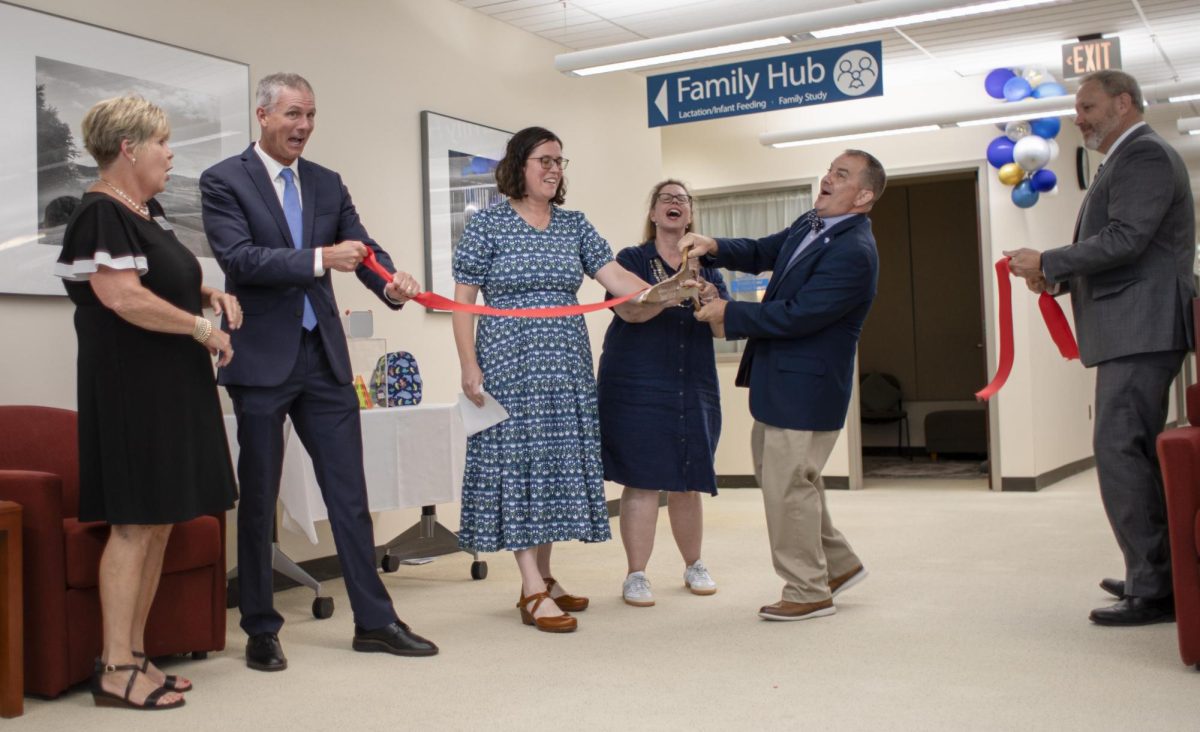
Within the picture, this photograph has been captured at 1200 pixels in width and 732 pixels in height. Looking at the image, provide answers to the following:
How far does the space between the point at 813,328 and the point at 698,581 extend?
4.03ft

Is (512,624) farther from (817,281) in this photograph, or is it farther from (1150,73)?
(1150,73)

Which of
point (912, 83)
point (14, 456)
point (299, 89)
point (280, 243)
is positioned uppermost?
point (912, 83)

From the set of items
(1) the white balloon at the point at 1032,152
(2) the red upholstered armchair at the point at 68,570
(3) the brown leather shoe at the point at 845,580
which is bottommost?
(3) the brown leather shoe at the point at 845,580

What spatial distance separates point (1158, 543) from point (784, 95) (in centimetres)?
329

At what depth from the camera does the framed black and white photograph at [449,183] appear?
602 centimetres

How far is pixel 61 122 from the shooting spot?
4.18 meters

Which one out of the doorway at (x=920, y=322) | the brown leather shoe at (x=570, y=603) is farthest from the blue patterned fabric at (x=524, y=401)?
the doorway at (x=920, y=322)

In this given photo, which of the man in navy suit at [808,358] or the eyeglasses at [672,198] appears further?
the eyeglasses at [672,198]

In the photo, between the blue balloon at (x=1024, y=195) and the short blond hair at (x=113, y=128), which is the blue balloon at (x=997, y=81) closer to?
the blue balloon at (x=1024, y=195)

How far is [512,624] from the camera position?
4.00 metres

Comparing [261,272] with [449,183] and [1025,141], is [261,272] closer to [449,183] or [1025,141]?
[449,183]

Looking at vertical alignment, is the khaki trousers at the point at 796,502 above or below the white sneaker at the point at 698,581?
above

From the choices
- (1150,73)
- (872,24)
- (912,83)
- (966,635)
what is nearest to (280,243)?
(966,635)

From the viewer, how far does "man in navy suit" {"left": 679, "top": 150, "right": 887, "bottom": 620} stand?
382cm
